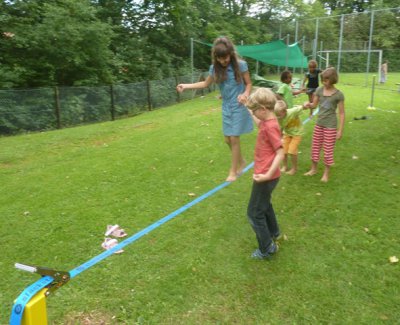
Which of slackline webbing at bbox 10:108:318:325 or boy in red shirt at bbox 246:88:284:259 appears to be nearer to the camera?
slackline webbing at bbox 10:108:318:325

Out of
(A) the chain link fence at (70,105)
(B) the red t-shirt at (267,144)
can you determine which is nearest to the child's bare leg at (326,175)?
(B) the red t-shirt at (267,144)

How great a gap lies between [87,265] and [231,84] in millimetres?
2472

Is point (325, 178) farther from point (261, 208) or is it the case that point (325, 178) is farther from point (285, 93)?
point (261, 208)

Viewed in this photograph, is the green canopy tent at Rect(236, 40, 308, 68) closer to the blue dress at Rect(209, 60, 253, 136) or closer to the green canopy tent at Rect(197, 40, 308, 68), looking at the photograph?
the green canopy tent at Rect(197, 40, 308, 68)

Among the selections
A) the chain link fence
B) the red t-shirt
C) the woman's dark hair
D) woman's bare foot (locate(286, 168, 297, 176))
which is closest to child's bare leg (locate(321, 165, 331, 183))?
woman's bare foot (locate(286, 168, 297, 176))

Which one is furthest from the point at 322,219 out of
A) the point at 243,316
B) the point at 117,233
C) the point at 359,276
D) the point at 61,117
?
the point at 61,117

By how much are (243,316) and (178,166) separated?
11.8ft

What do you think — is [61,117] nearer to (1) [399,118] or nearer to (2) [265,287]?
(1) [399,118]

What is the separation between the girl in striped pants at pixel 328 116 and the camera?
15.9ft

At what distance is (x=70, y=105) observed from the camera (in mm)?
11586

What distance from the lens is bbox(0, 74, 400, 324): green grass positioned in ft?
9.04

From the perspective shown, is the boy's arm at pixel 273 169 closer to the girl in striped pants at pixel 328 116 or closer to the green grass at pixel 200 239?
the green grass at pixel 200 239

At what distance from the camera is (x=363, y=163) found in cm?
577

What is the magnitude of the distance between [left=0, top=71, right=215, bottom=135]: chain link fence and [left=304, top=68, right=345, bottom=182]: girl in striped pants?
26.9ft
